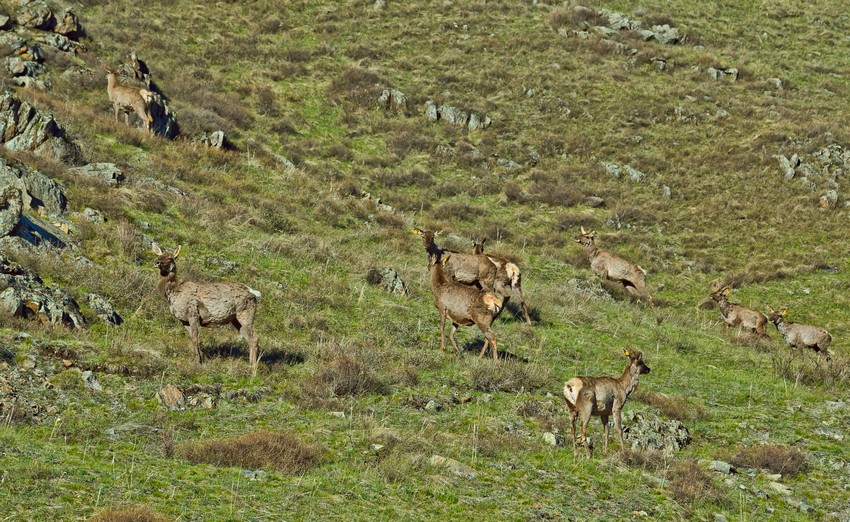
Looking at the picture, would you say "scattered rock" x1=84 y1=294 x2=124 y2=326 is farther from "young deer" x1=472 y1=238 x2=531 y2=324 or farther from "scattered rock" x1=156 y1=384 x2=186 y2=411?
"young deer" x1=472 y1=238 x2=531 y2=324

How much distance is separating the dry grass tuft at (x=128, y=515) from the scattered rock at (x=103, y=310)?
26.3 ft

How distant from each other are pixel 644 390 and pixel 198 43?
42764 mm

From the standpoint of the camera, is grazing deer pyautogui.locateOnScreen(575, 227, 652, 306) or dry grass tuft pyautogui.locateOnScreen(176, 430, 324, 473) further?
grazing deer pyautogui.locateOnScreen(575, 227, 652, 306)

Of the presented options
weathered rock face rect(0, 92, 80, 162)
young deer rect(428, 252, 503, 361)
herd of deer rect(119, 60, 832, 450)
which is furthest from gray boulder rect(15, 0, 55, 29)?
young deer rect(428, 252, 503, 361)

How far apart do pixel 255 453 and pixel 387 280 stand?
12078 mm

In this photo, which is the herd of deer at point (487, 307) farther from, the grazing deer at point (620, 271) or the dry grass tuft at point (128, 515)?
the dry grass tuft at point (128, 515)

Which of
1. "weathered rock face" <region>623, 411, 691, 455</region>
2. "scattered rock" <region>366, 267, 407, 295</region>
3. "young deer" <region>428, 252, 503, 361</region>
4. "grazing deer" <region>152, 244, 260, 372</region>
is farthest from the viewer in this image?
"scattered rock" <region>366, 267, 407, 295</region>

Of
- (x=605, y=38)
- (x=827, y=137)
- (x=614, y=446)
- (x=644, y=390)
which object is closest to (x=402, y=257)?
(x=644, y=390)

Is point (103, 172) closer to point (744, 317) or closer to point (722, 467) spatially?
point (722, 467)

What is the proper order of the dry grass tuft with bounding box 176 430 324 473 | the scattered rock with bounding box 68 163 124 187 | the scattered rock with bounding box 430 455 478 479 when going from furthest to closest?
the scattered rock with bounding box 68 163 124 187 < the scattered rock with bounding box 430 455 478 479 < the dry grass tuft with bounding box 176 430 324 473

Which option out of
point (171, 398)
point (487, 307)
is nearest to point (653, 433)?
point (487, 307)

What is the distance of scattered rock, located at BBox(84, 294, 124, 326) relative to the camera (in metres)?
15.3

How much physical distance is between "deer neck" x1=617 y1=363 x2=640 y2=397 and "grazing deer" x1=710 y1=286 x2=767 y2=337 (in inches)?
573

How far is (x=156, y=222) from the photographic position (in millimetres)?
22641
